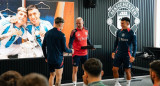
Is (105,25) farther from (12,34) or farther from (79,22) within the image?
(12,34)

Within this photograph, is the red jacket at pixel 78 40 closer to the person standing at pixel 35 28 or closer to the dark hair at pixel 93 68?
the person standing at pixel 35 28

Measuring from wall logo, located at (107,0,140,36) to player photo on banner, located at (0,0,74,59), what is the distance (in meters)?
1.31

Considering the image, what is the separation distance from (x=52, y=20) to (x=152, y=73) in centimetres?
345

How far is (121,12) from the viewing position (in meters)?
6.01

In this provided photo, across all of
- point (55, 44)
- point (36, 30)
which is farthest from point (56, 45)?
point (36, 30)

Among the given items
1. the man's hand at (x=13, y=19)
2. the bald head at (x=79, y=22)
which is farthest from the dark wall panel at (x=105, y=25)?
the man's hand at (x=13, y=19)

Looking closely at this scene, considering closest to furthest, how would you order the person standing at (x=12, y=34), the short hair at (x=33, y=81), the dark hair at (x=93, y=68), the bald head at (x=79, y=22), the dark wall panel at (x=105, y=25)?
the short hair at (x=33, y=81) → the dark hair at (x=93, y=68) → the bald head at (x=79, y=22) → the person standing at (x=12, y=34) → the dark wall panel at (x=105, y=25)

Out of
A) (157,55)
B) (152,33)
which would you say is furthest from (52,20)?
(152,33)

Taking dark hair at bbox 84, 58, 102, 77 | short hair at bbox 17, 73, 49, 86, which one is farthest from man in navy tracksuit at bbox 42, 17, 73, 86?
short hair at bbox 17, 73, 49, 86

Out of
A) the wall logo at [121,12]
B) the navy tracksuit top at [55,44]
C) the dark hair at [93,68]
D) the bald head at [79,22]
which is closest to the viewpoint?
the dark hair at [93,68]

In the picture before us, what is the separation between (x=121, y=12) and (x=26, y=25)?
2.79 m

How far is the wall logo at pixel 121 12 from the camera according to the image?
19.2 feet

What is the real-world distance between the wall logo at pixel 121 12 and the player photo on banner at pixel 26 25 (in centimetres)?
131

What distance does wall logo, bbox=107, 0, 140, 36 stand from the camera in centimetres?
586
